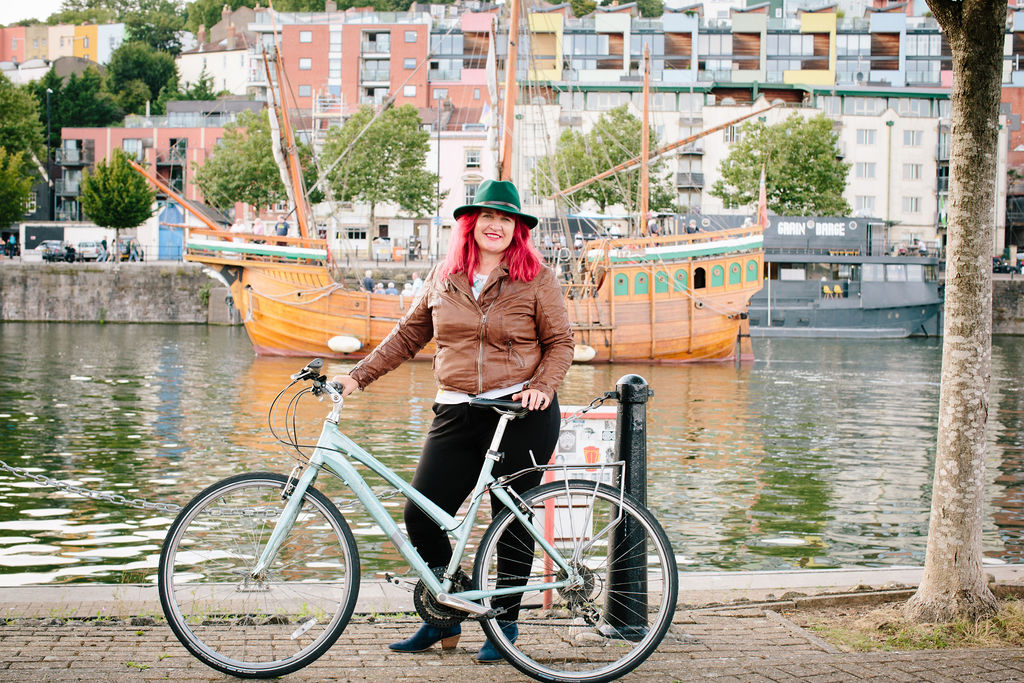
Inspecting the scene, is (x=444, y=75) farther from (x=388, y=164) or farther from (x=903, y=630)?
(x=903, y=630)

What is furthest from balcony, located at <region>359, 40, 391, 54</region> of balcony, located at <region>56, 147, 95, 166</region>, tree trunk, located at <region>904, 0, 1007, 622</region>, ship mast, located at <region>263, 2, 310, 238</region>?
tree trunk, located at <region>904, 0, 1007, 622</region>

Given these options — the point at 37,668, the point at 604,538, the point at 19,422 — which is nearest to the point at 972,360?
the point at 604,538

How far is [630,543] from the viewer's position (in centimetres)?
467

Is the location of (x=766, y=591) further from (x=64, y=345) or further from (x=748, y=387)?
(x=64, y=345)

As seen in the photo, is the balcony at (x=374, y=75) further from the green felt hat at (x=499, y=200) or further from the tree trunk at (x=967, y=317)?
the green felt hat at (x=499, y=200)

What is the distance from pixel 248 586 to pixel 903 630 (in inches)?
113

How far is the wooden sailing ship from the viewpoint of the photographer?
36125 mm

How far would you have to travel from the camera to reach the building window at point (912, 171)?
71875mm

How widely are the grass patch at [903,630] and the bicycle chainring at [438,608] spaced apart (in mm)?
1620

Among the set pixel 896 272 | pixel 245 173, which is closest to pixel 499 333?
pixel 896 272

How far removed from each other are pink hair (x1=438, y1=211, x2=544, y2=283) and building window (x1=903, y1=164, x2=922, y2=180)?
236 ft

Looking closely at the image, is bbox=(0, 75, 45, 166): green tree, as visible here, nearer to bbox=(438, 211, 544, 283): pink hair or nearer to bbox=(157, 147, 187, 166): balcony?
bbox=(157, 147, 187, 166): balcony

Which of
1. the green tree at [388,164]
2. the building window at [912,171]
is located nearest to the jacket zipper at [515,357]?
the green tree at [388,164]

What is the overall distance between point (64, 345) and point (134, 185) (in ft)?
86.7
